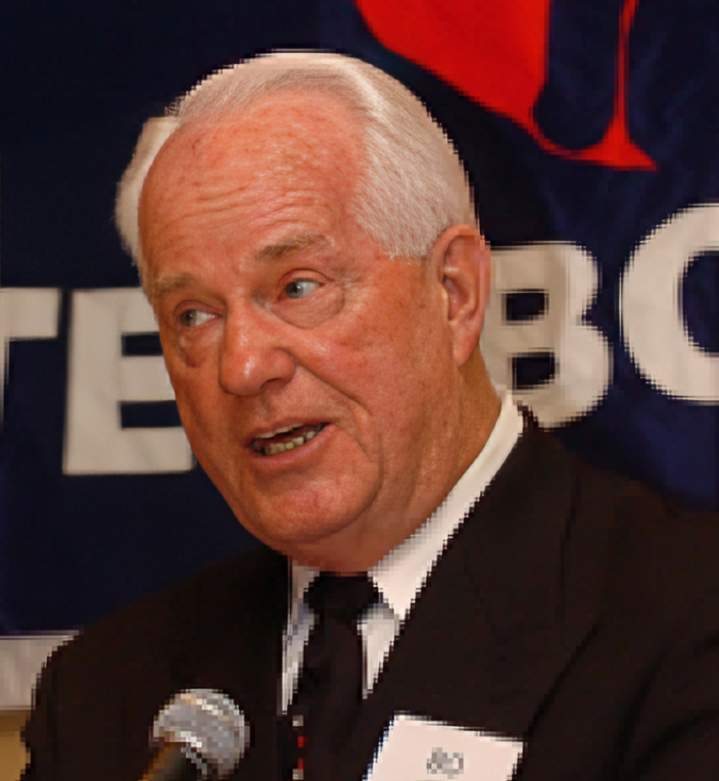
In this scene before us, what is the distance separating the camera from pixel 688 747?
4.15 feet

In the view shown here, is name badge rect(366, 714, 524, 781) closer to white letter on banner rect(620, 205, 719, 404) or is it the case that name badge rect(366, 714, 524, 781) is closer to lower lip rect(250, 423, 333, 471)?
lower lip rect(250, 423, 333, 471)

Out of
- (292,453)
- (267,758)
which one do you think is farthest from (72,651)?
(292,453)

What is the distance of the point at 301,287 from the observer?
1.60m

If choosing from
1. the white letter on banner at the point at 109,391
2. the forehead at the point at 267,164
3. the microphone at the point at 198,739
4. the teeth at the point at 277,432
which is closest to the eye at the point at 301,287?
the forehead at the point at 267,164

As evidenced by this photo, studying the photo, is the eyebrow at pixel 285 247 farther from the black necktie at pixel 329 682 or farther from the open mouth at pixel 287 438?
the black necktie at pixel 329 682

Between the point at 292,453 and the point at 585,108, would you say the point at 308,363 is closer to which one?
the point at 292,453

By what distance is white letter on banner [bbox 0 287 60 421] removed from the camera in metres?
2.29

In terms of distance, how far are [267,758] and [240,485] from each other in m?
0.45

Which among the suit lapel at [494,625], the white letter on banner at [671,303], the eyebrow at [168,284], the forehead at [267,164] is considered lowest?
the suit lapel at [494,625]

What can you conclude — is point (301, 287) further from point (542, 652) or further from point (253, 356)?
point (542, 652)

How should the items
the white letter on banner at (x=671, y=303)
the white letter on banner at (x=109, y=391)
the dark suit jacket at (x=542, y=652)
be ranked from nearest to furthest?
the dark suit jacket at (x=542, y=652) < the white letter on banner at (x=671, y=303) < the white letter on banner at (x=109, y=391)

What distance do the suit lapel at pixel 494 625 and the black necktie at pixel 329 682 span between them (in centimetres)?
7

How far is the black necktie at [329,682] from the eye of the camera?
1551mm

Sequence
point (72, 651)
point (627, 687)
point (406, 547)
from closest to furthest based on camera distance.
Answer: point (627, 687) < point (406, 547) < point (72, 651)
